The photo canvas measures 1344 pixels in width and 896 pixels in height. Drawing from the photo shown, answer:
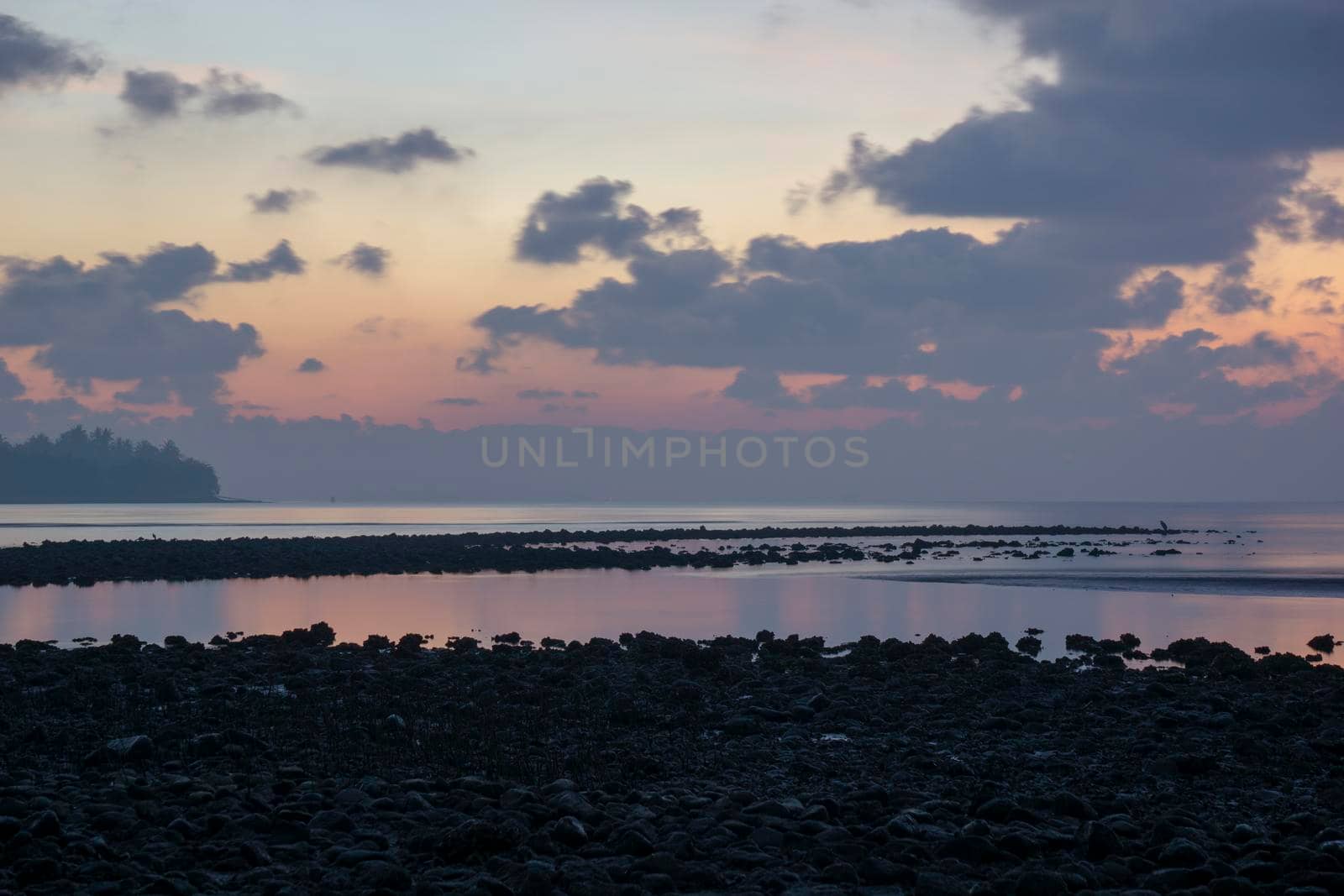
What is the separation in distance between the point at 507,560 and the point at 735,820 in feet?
161

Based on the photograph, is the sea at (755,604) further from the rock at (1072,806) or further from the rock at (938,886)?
the rock at (938,886)

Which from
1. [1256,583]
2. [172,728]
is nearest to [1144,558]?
[1256,583]

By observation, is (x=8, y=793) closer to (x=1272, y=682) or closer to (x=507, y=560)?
(x=1272, y=682)

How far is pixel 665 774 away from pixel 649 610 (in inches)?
943

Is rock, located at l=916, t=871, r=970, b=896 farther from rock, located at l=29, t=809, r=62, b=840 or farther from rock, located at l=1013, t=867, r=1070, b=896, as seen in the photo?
rock, located at l=29, t=809, r=62, b=840

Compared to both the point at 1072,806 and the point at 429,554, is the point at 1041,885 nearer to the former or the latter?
the point at 1072,806

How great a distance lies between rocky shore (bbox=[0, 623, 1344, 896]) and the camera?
31.5 feet

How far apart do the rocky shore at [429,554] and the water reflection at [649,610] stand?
4604mm

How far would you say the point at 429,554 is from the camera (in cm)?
6234

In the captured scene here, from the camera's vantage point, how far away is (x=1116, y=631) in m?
31.2

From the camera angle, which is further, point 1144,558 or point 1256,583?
point 1144,558

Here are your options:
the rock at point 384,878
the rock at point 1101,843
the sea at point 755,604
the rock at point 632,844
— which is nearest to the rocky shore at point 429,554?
the sea at point 755,604

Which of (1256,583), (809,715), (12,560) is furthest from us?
(12,560)

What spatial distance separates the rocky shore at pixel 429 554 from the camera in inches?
2028
